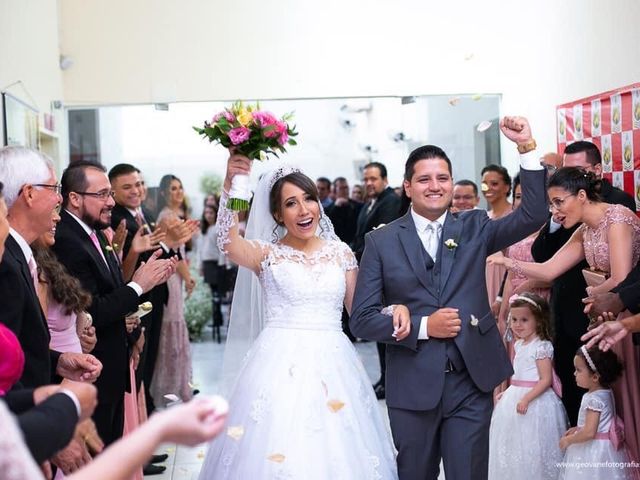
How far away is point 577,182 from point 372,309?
1365mm

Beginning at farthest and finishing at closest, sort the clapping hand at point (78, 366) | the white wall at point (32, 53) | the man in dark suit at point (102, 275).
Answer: the white wall at point (32, 53) → the man in dark suit at point (102, 275) → the clapping hand at point (78, 366)

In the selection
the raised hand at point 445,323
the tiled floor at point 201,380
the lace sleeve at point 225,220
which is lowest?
the tiled floor at point 201,380

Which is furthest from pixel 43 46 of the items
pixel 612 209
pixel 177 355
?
pixel 612 209

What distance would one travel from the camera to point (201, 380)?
327 inches

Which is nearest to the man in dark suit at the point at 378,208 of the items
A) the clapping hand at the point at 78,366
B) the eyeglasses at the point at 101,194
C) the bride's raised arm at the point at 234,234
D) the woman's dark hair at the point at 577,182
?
the woman's dark hair at the point at 577,182

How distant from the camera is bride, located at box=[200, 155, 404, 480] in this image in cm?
376

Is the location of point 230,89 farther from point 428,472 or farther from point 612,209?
point 428,472

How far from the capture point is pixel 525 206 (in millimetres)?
3389

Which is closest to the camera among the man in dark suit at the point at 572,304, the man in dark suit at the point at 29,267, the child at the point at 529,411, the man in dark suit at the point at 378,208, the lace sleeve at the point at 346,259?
the man in dark suit at the point at 29,267

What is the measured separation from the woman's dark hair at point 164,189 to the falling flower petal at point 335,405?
14.8ft

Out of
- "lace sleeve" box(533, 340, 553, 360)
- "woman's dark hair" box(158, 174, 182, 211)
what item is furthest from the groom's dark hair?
"woman's dark hair" box(158, 174, 182, 211)

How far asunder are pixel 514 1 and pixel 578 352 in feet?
15.8

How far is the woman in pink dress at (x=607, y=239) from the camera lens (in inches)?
161

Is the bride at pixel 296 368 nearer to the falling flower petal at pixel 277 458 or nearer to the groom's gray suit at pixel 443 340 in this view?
the falling flower petal at pixel 277 458
